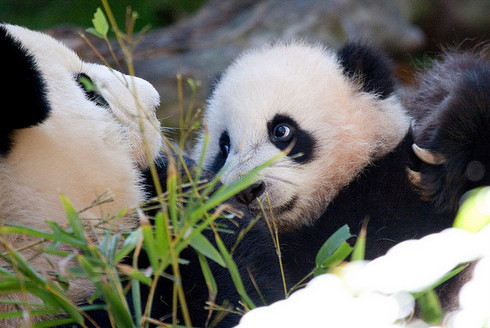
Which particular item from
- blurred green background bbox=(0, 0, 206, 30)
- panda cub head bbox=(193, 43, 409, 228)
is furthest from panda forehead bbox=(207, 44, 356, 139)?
blurred green background bbox=(0, 0, 206, 30)

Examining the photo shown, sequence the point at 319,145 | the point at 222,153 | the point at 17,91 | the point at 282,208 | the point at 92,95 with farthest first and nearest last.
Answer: the point at 222,153
the point at 319,145
the point at 282,208
the point at 92,95
the point at 17,91

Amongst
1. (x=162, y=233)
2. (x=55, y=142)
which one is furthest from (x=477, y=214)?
(x=55, y=142)

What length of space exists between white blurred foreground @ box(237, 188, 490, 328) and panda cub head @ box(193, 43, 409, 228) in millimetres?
795

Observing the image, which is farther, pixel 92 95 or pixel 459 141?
pixel 459 141

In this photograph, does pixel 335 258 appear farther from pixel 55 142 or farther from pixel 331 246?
pixel 55 142

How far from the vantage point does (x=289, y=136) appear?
2.26m

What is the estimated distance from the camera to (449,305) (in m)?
1.80

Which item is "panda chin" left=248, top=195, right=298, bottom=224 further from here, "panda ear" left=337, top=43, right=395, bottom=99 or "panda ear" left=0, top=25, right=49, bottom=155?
"panda ear" left=0, top=25, right=49, bottom=155

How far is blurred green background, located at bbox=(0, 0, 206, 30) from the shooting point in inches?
167

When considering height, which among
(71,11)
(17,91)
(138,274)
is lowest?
(71,11)

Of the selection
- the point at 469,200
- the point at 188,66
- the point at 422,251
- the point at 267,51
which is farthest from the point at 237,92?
the point at 188,66

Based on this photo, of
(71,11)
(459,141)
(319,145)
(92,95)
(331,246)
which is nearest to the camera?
(331,246)

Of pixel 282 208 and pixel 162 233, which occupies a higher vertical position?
pixel 162 233

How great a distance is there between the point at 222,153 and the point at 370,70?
1.93 feet
